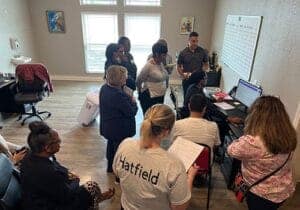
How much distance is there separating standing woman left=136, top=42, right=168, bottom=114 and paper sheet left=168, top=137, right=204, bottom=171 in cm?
149

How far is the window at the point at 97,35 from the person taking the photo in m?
6.09

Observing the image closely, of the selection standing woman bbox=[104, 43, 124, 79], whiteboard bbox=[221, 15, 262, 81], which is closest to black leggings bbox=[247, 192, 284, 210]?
whiteboard bbox=[221, 15, 262, 81]

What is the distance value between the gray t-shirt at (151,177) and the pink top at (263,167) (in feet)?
1.90

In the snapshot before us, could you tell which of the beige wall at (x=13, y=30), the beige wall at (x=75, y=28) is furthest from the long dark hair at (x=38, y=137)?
the beige wall at (x=75, y=28)

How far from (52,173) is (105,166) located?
1.57 m

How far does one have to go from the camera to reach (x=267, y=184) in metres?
1.59

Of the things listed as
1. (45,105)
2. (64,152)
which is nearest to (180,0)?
(45,105)

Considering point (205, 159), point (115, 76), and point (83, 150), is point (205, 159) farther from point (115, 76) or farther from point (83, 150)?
point (83, 150)

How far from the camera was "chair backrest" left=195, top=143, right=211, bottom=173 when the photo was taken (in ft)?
6.65

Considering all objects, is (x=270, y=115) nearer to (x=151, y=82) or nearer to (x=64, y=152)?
(x=151, y=82)

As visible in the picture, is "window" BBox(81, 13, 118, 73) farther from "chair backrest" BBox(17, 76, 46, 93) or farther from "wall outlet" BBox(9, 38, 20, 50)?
"chair backrest" BBox(17, 76, 46, 93)

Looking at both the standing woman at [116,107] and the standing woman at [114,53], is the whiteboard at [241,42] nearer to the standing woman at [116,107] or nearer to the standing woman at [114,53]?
the standing woman at [114,53]

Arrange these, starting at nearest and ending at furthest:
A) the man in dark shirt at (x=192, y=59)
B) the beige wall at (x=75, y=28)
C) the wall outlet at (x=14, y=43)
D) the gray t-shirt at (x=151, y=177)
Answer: the gray t-shirt at (x=151, y=177) → the man in dark shirt at (x=192, y=59) → the wall outlet at (x=14, y=43) → the beige wall at (x=75, y=28)

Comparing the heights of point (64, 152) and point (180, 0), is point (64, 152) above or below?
below
